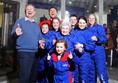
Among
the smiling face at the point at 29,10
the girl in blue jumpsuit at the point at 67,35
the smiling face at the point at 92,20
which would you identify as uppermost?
the smiling face at the point at 29,10

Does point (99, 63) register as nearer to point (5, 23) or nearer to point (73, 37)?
point (73, 37)

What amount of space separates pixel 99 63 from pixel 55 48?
3.91 feet

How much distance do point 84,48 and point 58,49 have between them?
85 cm

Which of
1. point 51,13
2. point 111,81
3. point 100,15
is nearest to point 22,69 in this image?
point 51,13

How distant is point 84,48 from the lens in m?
4.99

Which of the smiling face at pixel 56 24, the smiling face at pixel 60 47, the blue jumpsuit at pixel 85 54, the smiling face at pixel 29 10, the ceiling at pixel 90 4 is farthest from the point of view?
the ceiling at pixel 90 4

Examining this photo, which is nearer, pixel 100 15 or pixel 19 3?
pixel 19 3

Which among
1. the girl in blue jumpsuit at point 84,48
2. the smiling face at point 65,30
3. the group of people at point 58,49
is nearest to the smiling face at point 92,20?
the group of people at point 58,49

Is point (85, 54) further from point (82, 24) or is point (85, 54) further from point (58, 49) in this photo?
point (58, 49)

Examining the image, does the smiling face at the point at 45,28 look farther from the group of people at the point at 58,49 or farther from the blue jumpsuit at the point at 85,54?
the blue jumpsuit at the point at 85,54

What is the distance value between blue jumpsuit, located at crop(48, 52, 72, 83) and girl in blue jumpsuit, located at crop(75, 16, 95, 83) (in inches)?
26.0

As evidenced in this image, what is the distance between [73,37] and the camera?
4.74 metres

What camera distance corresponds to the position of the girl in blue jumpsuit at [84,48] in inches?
196

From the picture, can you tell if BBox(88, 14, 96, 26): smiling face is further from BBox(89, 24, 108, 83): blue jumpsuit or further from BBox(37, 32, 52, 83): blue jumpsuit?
BBox(37, 32, 52, 83): blue jumpsuit
